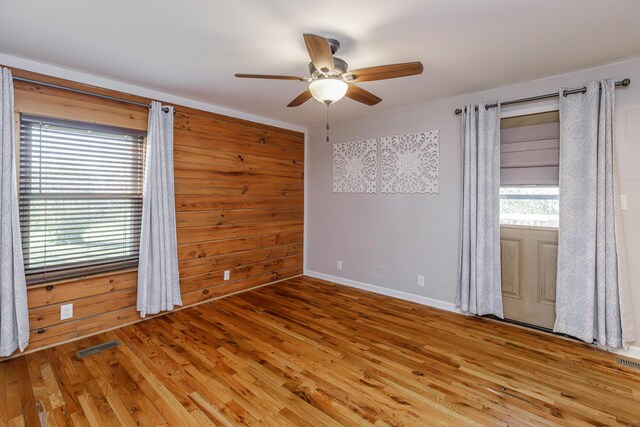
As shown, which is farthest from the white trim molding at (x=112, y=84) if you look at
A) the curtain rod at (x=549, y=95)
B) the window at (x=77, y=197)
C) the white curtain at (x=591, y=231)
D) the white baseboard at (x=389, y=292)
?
the white curtain at (x=591, y=231)

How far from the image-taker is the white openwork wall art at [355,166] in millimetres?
4262

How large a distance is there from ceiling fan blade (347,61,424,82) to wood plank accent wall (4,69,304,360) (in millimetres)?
2283

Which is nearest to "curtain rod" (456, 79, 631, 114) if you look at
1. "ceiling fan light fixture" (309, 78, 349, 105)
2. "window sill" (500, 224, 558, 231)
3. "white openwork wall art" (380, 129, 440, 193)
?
"white openwork wall art" (380, 129, 440, 193)

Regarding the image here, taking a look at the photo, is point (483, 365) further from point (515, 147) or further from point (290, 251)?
point (290, 251)

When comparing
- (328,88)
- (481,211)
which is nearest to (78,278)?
(328,88)

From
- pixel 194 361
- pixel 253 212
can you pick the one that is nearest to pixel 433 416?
pixel 194 361

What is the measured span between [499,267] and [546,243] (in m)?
0.49

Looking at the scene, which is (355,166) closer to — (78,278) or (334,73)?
(334,73)

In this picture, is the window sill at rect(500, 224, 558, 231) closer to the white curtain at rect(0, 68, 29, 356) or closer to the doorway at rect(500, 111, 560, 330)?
the doorway at rect(500, 111, 560, 330)

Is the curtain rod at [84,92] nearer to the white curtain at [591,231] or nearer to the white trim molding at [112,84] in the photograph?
the white trim molding at [112,84]

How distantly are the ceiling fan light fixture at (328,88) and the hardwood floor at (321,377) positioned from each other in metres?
2.08

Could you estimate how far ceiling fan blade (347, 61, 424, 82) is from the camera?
2.02 metres

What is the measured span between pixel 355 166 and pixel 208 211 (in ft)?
6.89

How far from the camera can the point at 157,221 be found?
3207 millimetres
